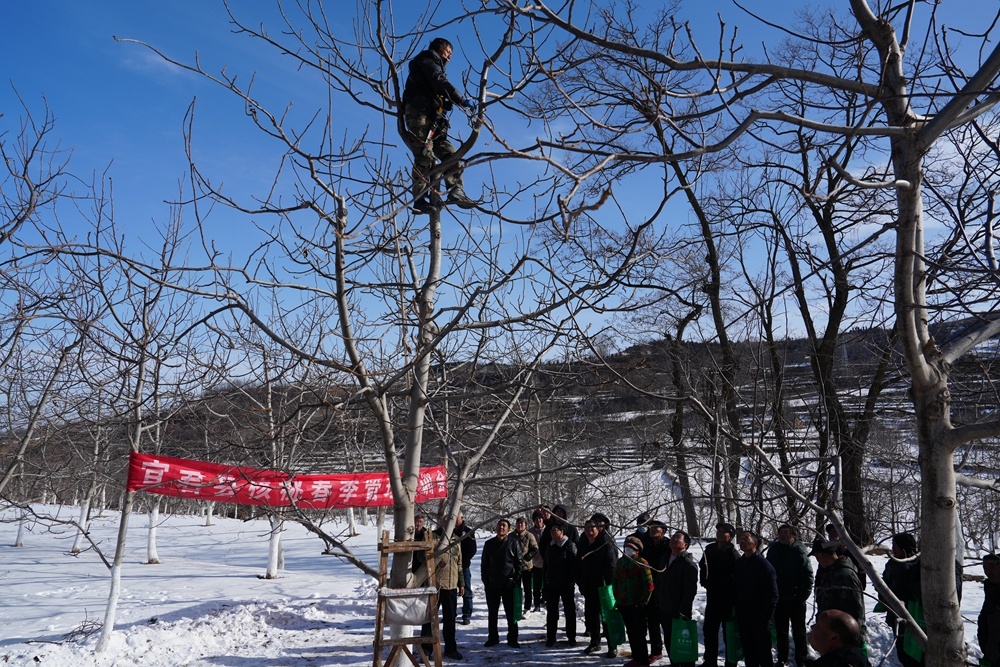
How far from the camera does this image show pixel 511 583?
1062cm

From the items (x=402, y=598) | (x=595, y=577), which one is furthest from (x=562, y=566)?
(x=402, y=598)

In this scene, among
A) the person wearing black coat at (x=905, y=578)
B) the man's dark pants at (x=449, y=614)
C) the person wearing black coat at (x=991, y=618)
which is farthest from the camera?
the man's dark pants at (x=449, y=614)

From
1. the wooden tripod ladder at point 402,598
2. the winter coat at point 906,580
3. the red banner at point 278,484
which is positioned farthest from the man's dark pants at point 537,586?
the wooden tripod ladder at point 402,598

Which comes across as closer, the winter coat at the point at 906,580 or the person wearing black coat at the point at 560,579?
the winter coat at the point at 906,580

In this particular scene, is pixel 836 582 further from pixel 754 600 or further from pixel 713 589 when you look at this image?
pixel 713 589

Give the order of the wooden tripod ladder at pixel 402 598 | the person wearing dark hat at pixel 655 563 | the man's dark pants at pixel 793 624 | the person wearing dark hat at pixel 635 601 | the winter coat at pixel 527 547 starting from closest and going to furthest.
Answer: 1. the wooden tripod ladder at pixel 402 598
2. the man's dark pants at pixel 793 624
3. the person wearing dark hat at pixel 635 601
4. the person wearing dark hat at pixel 655 563
5. the winter coat at pixel 527 547

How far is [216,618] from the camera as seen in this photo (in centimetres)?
1185

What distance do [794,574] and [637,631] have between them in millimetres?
1993

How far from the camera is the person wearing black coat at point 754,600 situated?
25.8 feet

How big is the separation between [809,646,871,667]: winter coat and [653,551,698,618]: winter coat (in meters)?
4.71

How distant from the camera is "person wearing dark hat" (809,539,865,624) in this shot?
759cm

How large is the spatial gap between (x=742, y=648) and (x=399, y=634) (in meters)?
4.60

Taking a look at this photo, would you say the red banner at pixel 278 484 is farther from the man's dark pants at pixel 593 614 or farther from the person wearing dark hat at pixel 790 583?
the person wearing dark hat at pixel 790 583

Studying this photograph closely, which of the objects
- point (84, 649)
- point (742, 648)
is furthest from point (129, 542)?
point (742, 648)
